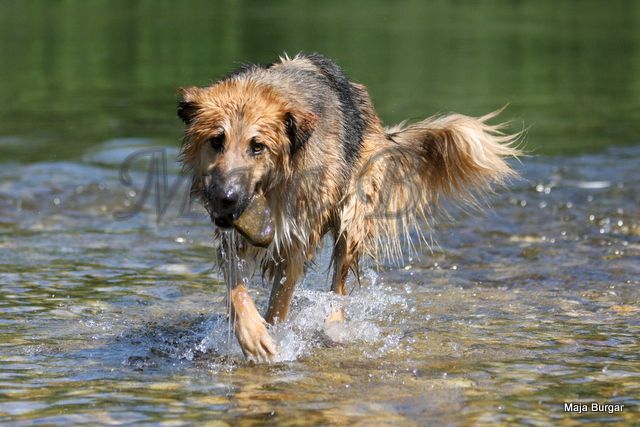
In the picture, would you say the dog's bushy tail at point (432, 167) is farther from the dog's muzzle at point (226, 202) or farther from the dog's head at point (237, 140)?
the dog's muzzle at point (226, 202)

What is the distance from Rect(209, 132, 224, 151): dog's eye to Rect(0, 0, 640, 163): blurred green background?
7.23 feet

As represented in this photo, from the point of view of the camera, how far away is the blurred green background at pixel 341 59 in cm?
1514

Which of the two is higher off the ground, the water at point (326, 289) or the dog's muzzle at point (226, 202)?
the dog's muzzle at point (226, 202)

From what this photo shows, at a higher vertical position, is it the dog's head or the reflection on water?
the dog's head

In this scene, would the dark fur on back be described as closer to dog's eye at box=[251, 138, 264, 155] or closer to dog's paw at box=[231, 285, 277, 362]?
dog's eye at box=[251, 138, 264, 155]

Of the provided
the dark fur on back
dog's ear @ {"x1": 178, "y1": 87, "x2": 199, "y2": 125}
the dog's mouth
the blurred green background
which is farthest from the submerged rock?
the blurred green background

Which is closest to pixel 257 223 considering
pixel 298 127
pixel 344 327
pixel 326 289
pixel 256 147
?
pixel 256 147

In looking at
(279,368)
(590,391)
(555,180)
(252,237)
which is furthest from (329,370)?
(555,180)

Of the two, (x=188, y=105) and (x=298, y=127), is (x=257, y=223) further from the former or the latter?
(x=188, y=105)

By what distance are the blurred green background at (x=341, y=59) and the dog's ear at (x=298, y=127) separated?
2074mm

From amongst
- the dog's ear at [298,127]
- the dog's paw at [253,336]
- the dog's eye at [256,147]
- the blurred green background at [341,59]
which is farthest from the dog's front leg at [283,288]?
the blurred green background at [341,59]

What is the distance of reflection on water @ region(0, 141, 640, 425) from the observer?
5.29 metres

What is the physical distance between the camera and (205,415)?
5.09 m

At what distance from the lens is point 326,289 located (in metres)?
7.82
